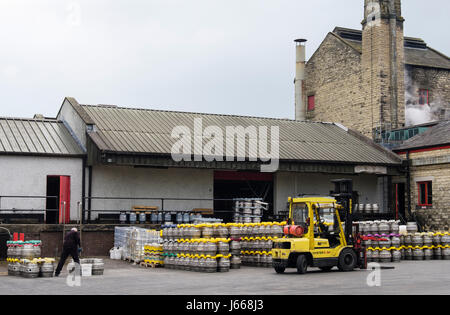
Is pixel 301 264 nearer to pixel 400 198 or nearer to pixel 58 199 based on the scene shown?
pixel 58 199

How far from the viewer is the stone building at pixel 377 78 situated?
41344mm

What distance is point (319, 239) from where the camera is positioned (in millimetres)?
20375

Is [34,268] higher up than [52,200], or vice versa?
[52,200]

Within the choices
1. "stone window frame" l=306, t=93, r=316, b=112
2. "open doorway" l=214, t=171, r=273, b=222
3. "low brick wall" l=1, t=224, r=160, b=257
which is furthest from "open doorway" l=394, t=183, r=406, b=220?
"low brick wall" l=1, t=224, r=160, b=257

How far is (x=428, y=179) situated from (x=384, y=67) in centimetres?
1015

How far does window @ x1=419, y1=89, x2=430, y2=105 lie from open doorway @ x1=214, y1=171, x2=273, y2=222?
1554 cm

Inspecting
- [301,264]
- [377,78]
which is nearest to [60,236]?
[301,264]

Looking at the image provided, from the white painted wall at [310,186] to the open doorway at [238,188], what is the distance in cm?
52

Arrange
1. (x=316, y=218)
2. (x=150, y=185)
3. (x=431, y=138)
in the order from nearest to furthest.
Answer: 1. (x=316, y=218)
2. (x=150, y=185)
3. (x=431, y=138)

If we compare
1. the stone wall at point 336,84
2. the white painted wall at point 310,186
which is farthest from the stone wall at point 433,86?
the white painted wall at point 310,186

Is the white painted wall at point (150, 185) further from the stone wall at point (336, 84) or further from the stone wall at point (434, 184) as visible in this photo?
the stone wall at point (336, 84)

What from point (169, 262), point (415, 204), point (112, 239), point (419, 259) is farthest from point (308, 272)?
point (415, 204)
